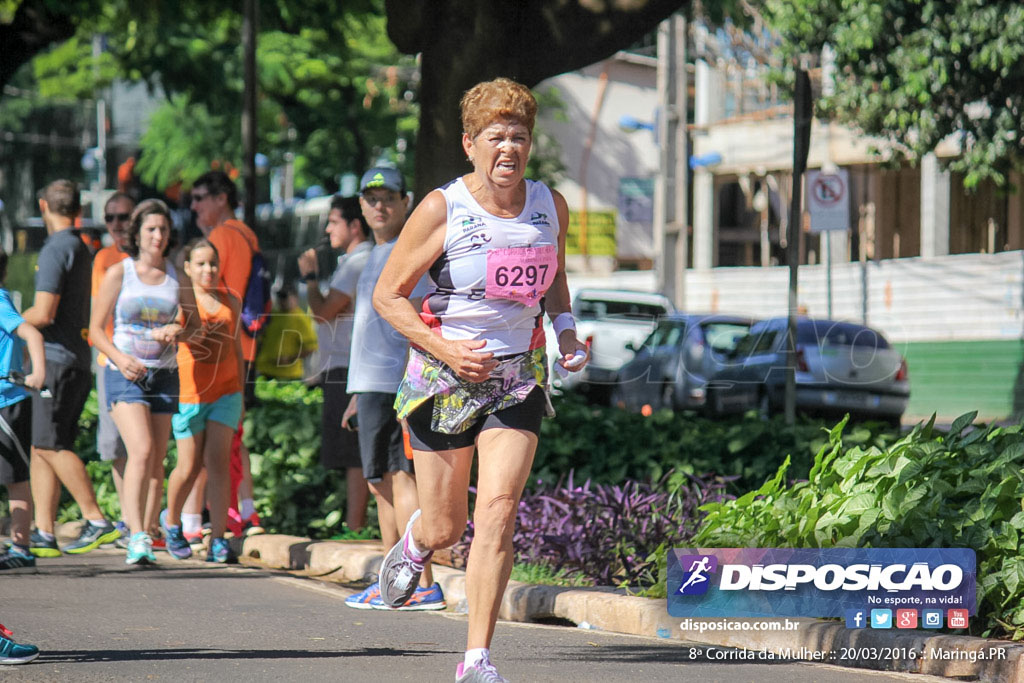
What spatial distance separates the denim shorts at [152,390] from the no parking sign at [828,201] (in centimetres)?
917

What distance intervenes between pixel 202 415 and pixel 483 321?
4101mm

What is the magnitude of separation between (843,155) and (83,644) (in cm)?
3230

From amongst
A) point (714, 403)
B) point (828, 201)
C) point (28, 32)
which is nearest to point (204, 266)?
point (28, 32)

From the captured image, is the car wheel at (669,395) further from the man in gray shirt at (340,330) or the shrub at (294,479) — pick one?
the man in gray shirt at (340,330)

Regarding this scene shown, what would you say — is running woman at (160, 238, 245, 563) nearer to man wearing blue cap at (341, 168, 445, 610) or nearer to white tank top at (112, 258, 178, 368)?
white tank top at (112, 258, 178, 368)

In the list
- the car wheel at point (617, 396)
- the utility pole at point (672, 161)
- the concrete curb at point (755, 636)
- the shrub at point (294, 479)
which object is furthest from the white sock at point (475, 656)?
the utility pole at point (672, 161)

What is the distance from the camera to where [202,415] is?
29.8ft

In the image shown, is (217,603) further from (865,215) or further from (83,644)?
(865,215)

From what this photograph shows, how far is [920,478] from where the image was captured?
653cm

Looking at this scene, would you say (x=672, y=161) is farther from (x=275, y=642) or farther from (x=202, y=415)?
(x=275, y=642)

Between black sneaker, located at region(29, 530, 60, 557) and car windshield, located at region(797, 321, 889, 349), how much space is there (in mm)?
11662

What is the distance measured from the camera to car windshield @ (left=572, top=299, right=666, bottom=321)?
25125mm

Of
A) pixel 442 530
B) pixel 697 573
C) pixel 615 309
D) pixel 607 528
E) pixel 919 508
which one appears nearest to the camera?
pixel 442 530

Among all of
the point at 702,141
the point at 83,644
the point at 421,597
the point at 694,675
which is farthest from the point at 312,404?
the point at 702,141
